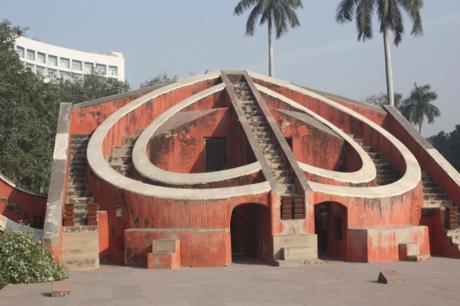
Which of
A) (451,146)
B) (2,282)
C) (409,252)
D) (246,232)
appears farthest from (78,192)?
(451,146)

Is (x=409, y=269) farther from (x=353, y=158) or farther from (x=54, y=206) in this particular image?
(x=54, y=206)

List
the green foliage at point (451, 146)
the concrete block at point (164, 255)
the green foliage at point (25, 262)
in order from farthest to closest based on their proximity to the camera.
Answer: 1. the green foliage at point (451, 146)
2. the concrete block at point (164, 255)
3. the green foliage at point (25, 262)

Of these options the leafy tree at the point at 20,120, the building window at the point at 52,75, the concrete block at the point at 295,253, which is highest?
the building window at the point at 52,75

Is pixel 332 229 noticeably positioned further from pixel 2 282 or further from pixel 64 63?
pixel 64 63

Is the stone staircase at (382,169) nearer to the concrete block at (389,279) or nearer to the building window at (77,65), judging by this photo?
the concrete block at (389,279)

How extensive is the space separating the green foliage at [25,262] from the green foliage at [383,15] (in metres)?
17.8

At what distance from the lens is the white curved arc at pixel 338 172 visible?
1262cm

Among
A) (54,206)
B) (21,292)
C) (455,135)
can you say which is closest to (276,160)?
(54,206)

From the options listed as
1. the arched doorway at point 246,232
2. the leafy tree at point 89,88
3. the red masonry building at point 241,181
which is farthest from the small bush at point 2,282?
the leafy tree at point 89,88

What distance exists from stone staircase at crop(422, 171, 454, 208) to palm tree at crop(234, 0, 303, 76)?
1521 cm

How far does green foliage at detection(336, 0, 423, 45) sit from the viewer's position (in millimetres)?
23531

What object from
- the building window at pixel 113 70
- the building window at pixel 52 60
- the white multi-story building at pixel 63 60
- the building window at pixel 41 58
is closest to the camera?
the white multi-story building at pixel 63 60

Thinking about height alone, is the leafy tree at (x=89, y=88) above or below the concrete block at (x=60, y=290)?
above

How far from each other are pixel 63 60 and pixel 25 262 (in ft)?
247
